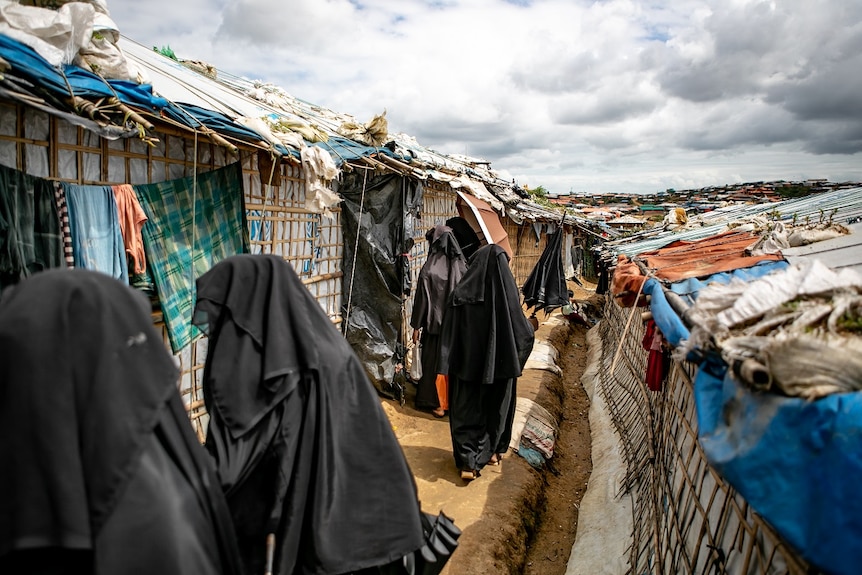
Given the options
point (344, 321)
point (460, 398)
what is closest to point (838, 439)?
point (460, 398)

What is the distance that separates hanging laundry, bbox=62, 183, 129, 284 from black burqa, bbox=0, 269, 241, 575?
5.67ft

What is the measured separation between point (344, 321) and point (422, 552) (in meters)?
4.75

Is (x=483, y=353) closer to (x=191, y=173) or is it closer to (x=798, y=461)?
(x=191, y=173)

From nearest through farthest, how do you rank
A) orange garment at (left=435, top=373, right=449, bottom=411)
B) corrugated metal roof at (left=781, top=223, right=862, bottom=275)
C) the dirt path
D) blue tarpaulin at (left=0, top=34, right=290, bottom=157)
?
blue tarpaulin at (left=0, top=34, right=290, bottom=157) → corrugated metal roof at (left=781, top=223, right=862, bottom=275) → the dirt path → orange garment at (left=435, top=373, right=449, bottom=411)

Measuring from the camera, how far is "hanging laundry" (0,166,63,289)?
8.27 ft

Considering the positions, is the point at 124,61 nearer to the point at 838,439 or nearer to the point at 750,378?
the point at 750,378

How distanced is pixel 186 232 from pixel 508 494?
3.55 meters

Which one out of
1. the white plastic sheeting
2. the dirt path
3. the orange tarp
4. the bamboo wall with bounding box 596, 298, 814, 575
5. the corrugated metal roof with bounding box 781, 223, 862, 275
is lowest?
the dirt path

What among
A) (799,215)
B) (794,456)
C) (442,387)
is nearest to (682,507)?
(794,456)

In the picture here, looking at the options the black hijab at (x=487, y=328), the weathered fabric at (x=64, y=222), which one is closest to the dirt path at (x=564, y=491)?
the black hijab at (x=487, y=328)

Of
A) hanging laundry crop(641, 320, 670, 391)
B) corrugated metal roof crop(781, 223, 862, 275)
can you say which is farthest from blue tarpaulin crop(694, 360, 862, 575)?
hanging laundry crop(641, 320, 670, 391)

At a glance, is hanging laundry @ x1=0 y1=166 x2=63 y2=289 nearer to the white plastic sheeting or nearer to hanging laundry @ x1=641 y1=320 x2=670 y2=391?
hanging laundry @ x1=641 y1=320 x2=670 y2=391

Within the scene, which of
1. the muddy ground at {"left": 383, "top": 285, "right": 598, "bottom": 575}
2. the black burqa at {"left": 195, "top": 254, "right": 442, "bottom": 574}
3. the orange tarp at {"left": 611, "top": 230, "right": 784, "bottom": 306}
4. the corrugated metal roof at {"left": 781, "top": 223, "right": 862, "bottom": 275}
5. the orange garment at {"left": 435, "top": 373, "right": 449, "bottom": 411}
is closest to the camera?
the black burqa at {"left": 195, "top": 254, "right": 442, "bottom": 574}

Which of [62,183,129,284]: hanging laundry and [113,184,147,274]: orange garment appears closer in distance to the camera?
[62,183,129,284]: hanging laundry
